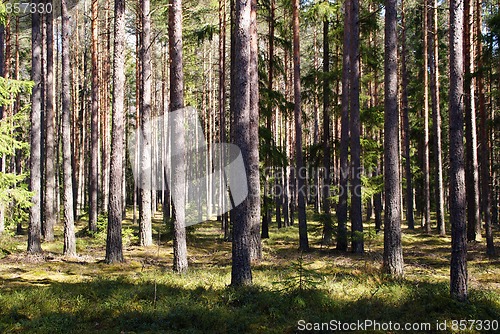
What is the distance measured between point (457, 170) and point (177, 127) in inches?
271

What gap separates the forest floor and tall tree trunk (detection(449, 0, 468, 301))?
18.6 inches

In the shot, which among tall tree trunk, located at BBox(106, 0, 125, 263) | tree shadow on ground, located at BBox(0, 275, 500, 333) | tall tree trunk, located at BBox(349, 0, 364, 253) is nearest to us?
tree shadow on ground, located at BBox(0, 275, 500, 333)

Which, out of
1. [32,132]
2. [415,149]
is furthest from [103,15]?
[415,149]

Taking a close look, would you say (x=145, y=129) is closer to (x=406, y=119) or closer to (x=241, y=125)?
(x=241, y=125)

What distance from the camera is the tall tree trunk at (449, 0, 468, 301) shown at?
7977 mm

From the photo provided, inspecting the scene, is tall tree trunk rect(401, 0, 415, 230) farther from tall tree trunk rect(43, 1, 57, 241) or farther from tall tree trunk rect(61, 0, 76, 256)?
tall tree trunk rect(43, 1, 57, 241)

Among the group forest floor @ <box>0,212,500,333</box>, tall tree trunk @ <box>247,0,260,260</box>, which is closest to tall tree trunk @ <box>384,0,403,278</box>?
forest floor @ <box>0,212,500,333</box>

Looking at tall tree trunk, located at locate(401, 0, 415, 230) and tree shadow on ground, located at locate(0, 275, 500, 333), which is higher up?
tall tree trunk, located at locate(401, 0, 415, 230)

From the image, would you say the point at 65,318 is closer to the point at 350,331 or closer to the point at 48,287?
the point at 48,287

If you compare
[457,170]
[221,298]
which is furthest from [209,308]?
[457,170]

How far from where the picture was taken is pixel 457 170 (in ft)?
26.5

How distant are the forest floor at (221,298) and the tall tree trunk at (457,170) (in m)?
0.47

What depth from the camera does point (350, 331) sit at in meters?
6.71

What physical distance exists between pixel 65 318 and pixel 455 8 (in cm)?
943
